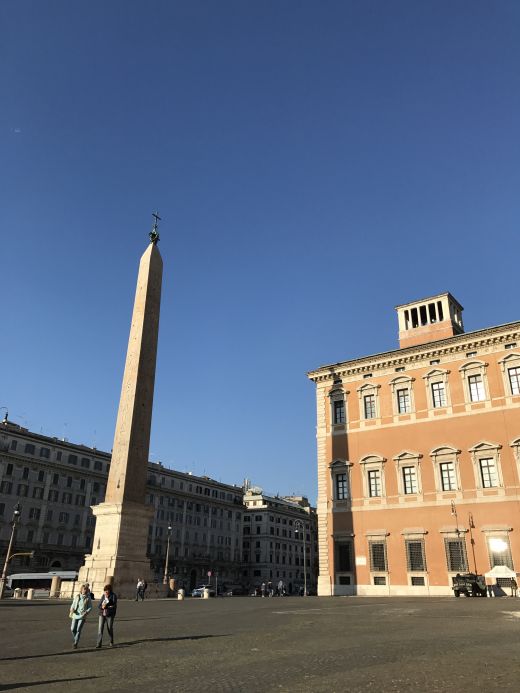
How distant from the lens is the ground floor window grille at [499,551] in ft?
96.5

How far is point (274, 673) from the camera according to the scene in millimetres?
7297

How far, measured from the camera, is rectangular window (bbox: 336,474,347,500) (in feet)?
120

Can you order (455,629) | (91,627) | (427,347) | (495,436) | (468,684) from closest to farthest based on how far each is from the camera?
(468,684) < (455,629) < (91,627) < (495,436) < (427,347)

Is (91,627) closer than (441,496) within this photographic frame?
Yes

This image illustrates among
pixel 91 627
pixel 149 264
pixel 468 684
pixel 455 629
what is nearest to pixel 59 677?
pixel 468 684

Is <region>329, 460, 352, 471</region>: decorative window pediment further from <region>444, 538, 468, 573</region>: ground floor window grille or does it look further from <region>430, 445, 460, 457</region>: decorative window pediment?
<region>444, 538, 468, 573</region>: ground floor window grille

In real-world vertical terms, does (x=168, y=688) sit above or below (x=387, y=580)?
below

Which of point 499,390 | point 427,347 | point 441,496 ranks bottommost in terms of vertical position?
point 441,496

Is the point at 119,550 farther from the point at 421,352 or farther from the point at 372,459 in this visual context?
the point at 421,352

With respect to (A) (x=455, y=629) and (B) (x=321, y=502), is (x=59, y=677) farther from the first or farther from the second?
(B) (x=321, y=502)

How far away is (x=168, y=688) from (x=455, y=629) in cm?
789

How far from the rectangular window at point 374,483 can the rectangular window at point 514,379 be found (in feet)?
30.9

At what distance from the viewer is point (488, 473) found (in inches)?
1243

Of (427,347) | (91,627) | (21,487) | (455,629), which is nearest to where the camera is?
(455,629)
